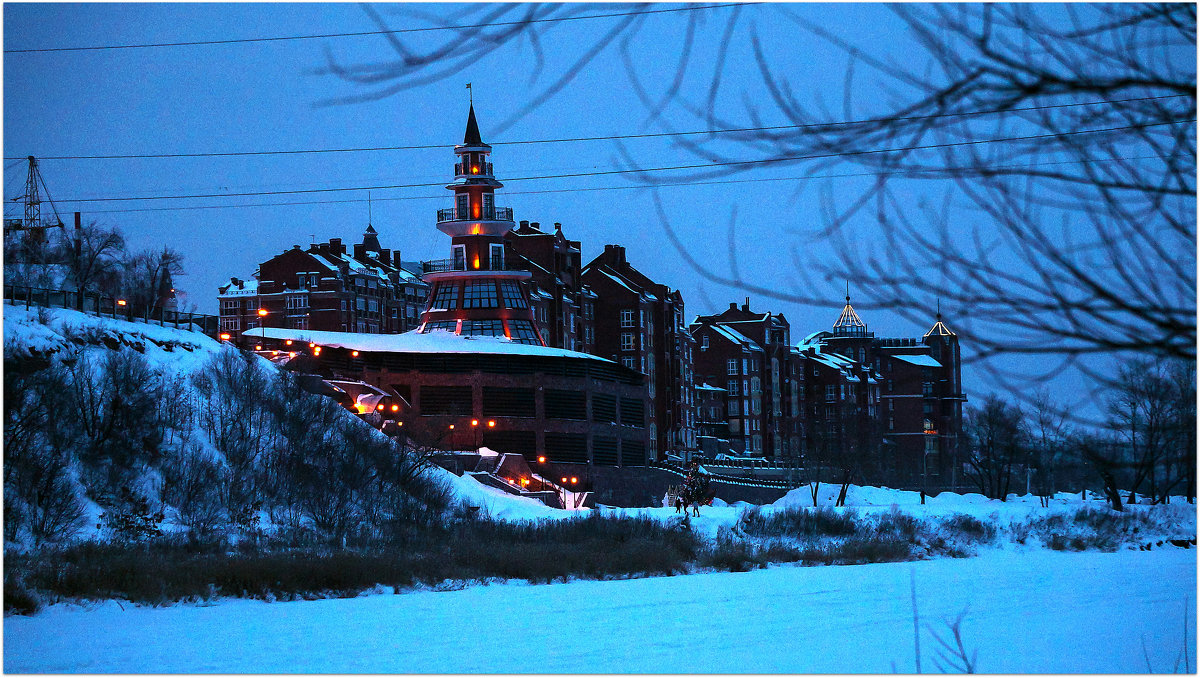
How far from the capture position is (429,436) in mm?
61406

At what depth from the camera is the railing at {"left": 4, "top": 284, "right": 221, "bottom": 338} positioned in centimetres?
5059

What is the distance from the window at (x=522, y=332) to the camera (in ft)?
279

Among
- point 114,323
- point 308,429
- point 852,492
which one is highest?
point 114,323

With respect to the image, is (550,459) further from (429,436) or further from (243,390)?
(243,390)

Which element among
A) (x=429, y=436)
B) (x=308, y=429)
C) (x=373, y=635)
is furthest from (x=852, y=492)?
(x=373, y=635)

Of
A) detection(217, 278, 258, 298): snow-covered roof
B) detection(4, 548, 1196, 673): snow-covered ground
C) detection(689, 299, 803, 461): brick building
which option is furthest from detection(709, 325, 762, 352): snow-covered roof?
detection(4, 548, 1196, 673): snow-covered ground

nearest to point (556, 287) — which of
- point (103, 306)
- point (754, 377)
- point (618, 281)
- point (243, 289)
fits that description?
point (618, 281)

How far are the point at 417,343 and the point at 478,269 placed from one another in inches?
407

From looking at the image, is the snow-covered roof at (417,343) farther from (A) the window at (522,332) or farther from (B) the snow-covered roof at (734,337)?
(B) the snow-covered roof at (734,337)

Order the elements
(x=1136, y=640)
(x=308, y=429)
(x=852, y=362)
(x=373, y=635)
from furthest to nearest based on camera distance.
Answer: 1. (x=852, y=362)
2. (x=308, y=429)
3. (x=373, y=635)
4. (x=1136, y=640)

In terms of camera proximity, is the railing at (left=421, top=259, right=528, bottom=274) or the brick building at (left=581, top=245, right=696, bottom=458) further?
the brick building at (left=581, top=245, right=696, bottom=458)

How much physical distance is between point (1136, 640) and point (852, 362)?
113240mm

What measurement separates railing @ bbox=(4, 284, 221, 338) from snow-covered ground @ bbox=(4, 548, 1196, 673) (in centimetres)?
2825

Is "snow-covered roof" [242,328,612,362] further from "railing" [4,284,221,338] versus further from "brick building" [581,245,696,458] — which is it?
"brick building" [581,245,696,458]
